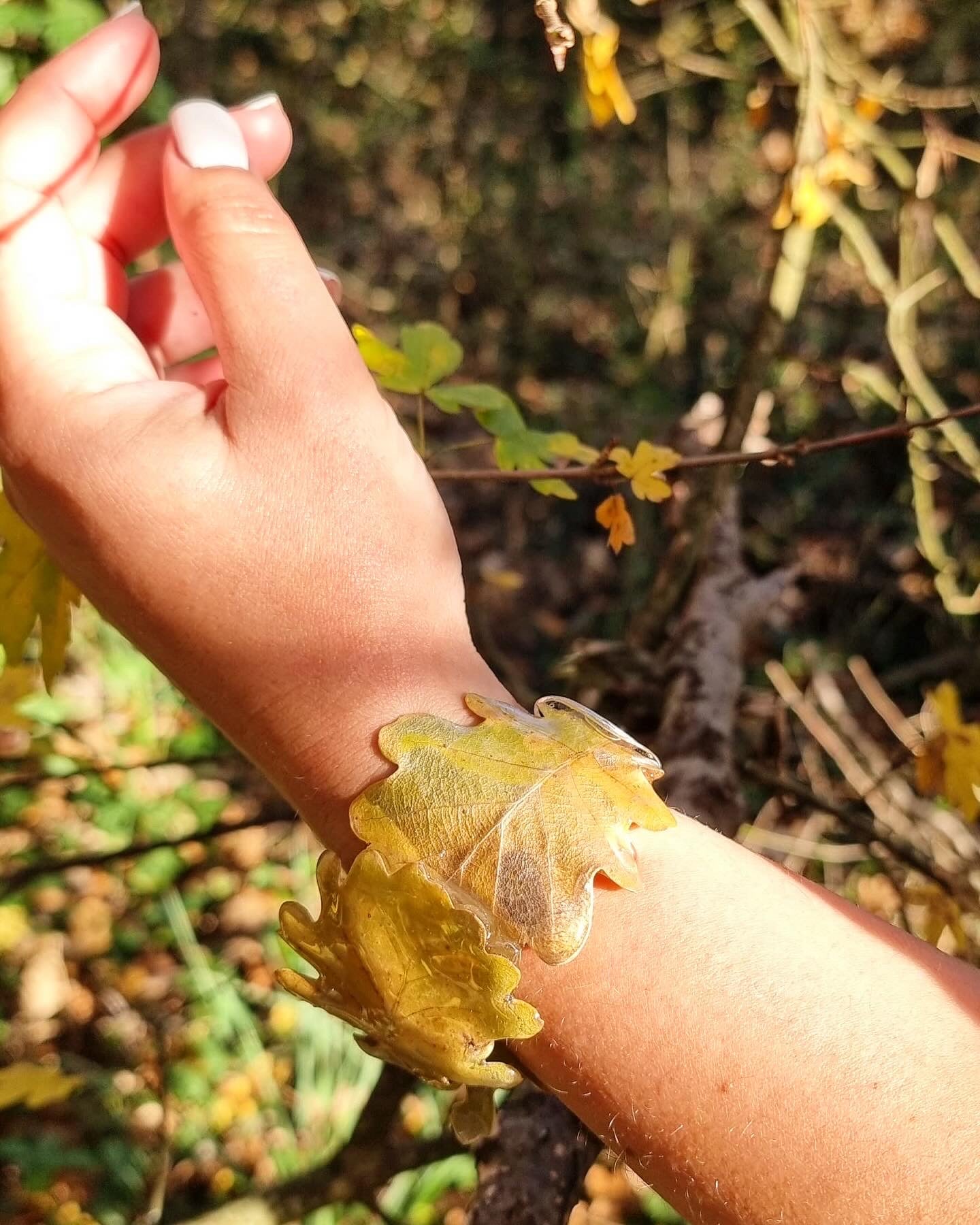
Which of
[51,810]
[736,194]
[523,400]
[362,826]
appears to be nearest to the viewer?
[362,826]

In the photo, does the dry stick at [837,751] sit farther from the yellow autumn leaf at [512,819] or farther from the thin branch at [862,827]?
the yellow autumn leaf at [512,819]

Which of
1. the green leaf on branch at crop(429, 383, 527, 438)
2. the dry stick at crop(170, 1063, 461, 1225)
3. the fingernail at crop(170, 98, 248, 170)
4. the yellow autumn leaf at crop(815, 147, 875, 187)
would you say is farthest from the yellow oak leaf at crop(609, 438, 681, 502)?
the dry stick at crop(170, 1063, 461, 1225)

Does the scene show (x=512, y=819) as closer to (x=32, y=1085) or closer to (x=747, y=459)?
(x=747, y=459)

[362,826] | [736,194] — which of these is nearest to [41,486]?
[362,826]

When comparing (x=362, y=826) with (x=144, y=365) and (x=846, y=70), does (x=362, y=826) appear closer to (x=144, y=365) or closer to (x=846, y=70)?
(x=144, y=365)

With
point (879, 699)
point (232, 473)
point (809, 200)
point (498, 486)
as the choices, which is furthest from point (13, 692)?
point (498, 486)

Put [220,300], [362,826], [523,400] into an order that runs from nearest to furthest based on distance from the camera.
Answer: [362,826]
[220,300]
[523,400]

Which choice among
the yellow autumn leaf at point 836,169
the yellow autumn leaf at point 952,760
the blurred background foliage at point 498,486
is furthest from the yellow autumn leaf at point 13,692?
the yellow autumn leaf at point 836,169
